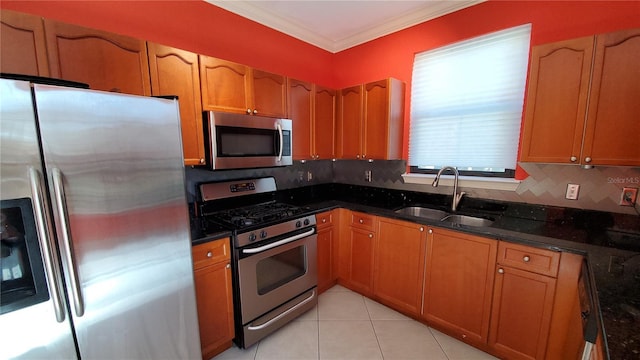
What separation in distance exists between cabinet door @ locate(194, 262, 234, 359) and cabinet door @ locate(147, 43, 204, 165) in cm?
77

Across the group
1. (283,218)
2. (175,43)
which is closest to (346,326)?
(283,218)

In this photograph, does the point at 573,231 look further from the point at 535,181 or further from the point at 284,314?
the point at 284,314

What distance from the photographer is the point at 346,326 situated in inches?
82.1

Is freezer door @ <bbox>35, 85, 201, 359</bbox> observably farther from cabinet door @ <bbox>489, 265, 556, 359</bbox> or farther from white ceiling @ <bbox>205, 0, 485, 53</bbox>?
cabinet door @ <bbox>489, 265, 556, 359</bbox>

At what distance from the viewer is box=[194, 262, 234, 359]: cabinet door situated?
1612 mm

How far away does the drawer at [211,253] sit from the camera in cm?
156

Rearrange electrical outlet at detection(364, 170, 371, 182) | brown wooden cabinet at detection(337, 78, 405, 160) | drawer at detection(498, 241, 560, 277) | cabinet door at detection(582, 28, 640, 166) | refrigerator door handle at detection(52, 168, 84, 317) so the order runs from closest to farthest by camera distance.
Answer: refrigerator door handle at detection(52, 168, 84, 317) < cabinet door at detection(582, 28, 640, 166) < drawer at detection(498, 241, 560, 277) < brown wooden cabinet at detection(337, 78, 405, 160) < electrical outlet at detection(364, 170, 371, 182)

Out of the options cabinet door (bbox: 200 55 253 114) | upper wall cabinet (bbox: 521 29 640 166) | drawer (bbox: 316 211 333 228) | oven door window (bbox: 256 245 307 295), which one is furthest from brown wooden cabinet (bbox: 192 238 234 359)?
upper wall cabinet (bbox: 521 29 640 166)

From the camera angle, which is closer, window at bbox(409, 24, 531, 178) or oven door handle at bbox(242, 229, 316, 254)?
oven door handle at bbox(242, 229, 316, 254)

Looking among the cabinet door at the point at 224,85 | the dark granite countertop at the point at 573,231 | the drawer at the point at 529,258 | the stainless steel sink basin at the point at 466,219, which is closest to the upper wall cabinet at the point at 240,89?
the cabinet door at the point at 224,85

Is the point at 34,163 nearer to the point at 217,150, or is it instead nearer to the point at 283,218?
the point at 217,150

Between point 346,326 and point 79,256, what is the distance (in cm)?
186

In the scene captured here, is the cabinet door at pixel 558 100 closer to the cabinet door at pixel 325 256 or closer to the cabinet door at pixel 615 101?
the cabinet door at pixel 615 101

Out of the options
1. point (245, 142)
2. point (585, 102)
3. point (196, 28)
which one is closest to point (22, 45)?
point (196, 28)
